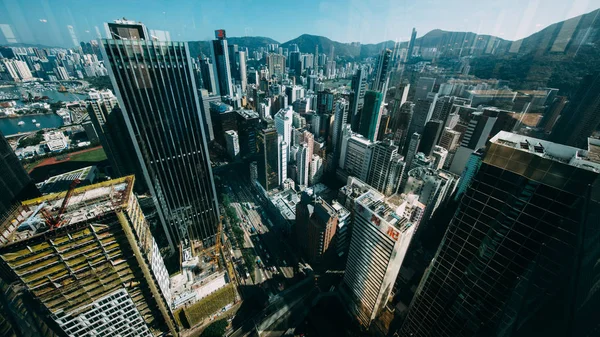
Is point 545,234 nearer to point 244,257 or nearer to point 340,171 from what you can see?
point 244,257

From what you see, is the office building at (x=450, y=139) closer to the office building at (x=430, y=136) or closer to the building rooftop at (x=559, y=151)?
the office building at (x=430, y=136)

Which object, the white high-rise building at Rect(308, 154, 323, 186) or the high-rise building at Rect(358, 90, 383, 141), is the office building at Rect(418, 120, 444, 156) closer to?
the high-rise building at Rect(358, 90, 383, 141)

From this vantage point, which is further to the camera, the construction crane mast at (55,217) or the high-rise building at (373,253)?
the high-rise building at (373,253)

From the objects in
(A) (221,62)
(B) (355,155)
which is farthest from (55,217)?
(A) (221,62)

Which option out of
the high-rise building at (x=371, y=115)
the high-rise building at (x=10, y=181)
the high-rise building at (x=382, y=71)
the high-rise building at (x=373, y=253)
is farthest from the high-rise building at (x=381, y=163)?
the high-rise building at (x=10, y=181)

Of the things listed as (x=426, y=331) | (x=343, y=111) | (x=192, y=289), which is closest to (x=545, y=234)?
(x=426, y=331)

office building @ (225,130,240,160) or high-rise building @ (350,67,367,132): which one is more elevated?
high-rise building @ (350,67,367,132)

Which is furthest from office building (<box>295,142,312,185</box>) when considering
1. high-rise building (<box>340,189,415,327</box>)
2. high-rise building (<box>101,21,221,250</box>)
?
high-rise building (<box>340,189,415,327</box>)
